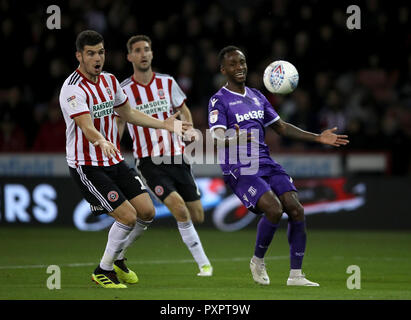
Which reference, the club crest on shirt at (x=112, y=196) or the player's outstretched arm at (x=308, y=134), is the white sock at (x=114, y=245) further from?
the player's outstretched arm at (x=308, y=134)

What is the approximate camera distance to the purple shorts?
883cm

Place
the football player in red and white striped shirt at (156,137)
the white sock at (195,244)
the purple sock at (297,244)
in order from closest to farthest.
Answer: the purple sock at (297,244), the white sock at (195,244), the football player in red and white striped shirt at (156,137)

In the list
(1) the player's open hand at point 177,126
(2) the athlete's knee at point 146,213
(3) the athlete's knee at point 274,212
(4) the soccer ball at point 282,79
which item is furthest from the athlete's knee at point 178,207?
(4) the soccer ball at point 282,79

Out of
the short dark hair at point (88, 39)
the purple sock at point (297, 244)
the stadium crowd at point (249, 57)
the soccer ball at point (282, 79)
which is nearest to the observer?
the short dark hair at point (88, 39)

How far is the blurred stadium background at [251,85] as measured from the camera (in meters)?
16.1

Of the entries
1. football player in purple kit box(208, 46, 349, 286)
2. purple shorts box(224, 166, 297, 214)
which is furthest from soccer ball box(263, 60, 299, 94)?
purple shorts box(224, 166, 297, 214)

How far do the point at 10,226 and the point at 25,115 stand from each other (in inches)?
95.2

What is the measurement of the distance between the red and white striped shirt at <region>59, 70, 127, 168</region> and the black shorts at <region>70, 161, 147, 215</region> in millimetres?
70

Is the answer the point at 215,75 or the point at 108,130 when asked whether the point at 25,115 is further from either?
the point at 108,130

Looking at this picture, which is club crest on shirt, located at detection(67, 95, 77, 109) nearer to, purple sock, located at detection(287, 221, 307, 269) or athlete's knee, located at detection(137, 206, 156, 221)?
athlete's knee, located at detection(137, 206, 156, 221)

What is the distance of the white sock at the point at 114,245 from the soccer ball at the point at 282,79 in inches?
83.3

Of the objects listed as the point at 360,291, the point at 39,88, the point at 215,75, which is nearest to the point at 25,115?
the point at 39,88

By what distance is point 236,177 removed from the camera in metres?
9.03

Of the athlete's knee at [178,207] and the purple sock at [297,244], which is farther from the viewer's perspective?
the athlete's knee at [178,207]
